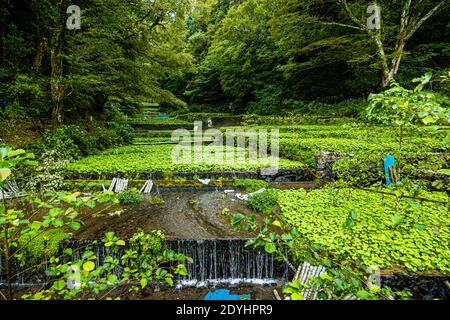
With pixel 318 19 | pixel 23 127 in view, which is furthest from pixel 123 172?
pixel 318 19

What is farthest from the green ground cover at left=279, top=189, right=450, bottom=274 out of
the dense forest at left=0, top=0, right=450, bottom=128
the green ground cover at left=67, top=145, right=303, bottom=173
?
the dense forest at left=0, top=0, right=450, bottom=128

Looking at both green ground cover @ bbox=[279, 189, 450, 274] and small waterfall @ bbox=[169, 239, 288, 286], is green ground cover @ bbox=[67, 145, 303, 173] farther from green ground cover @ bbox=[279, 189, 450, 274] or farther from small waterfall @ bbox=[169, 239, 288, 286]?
small waterfall @ bbox=[169, 239, 288, 286]

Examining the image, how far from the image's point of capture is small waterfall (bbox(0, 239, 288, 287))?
4.76 m

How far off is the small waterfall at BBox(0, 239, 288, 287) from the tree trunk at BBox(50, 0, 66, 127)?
23.9ft

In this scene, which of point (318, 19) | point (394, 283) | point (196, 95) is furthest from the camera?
point (196, 95)

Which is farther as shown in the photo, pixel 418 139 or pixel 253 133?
pixel 253 133

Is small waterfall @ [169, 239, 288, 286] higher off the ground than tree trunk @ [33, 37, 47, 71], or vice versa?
tree trunk @ [33, 37, 47, 71]

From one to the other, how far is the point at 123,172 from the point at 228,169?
3606 millimetres

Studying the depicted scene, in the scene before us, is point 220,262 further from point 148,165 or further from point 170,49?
point 170,49

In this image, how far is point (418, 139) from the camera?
8.95 m

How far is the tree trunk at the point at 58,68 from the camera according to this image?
9.20 meters

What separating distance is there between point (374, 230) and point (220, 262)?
3029 millimetres

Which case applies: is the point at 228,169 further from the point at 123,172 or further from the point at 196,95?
the point at 196,95

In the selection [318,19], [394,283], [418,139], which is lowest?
[394,283]
